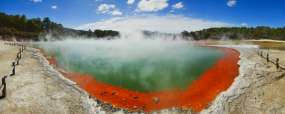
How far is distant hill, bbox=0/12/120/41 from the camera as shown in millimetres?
116500

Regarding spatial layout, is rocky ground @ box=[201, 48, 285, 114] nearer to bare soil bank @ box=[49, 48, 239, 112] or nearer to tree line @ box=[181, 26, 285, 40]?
bare soil bank @ box=[49, 48, 239, 112]

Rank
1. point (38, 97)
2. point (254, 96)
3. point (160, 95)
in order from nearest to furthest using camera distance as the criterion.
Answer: point (38, 97) → point (254, 96) → point (160, 95)

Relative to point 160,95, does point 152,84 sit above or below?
above

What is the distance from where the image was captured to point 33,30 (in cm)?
14388

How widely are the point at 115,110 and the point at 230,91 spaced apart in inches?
388

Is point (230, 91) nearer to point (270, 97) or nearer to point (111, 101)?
point (270, 97)

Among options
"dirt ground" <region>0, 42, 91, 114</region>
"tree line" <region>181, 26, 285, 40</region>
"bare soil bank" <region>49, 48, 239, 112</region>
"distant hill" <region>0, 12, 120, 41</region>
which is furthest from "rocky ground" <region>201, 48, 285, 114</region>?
"tree line" <region>181, 26, 285, 40</region>

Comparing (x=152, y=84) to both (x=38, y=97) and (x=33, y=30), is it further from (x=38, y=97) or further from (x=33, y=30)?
(x=33, y=30)

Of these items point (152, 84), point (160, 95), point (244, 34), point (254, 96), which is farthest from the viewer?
point (244, 34)

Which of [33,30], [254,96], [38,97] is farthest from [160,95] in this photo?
[33,30]

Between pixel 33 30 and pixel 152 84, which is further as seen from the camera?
pixel 33 30

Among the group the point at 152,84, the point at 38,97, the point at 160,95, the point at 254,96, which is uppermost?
the point at 254,96

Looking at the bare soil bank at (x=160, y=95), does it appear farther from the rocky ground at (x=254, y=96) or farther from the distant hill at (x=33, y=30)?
the distant hill at (x=33, y=30)

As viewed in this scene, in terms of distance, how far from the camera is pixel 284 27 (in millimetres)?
148250
